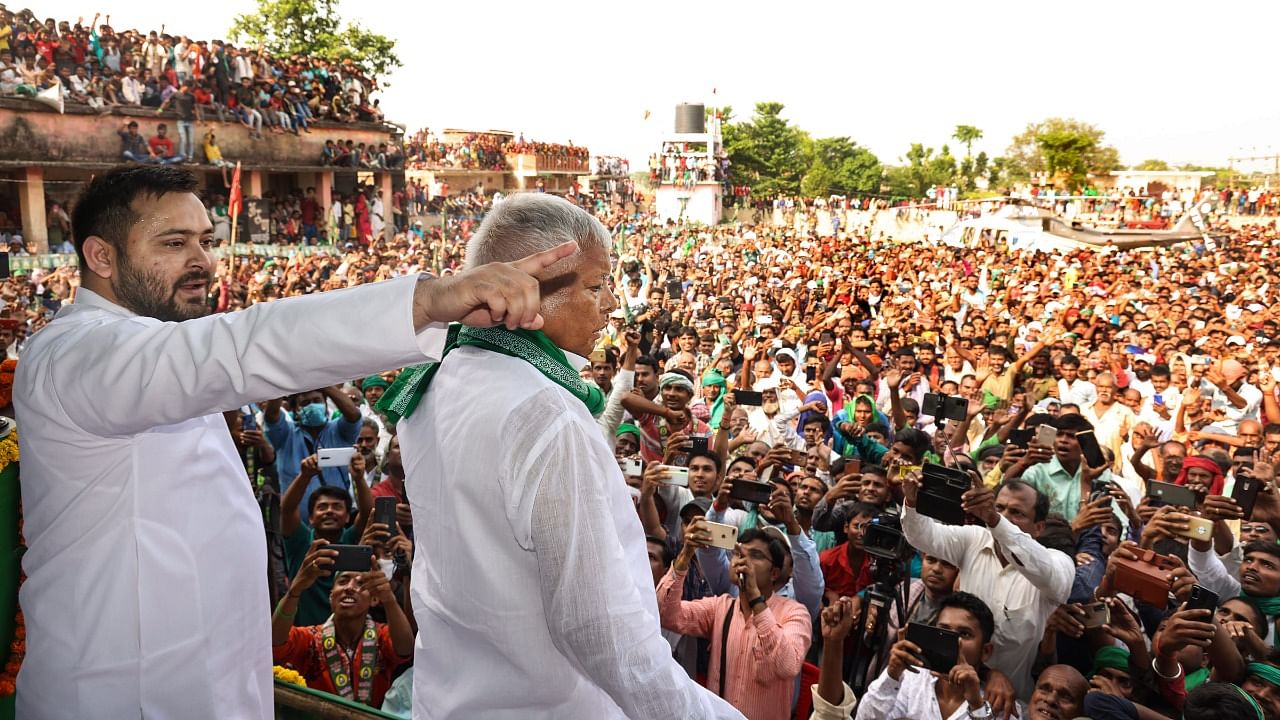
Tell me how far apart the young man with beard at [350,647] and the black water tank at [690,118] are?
158 ft

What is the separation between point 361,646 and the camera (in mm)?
3076

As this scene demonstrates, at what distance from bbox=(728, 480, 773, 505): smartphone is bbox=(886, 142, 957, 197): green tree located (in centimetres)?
5692

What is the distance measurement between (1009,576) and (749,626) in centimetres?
101

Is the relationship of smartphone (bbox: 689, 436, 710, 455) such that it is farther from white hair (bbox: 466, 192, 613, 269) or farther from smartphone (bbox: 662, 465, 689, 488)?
white hair (bbox: 466, 192, 613, 269)

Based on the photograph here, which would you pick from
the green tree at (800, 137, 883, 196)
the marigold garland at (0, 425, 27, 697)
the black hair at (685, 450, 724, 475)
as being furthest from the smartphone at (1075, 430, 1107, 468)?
the green tree at (800, 137, 883, 196)

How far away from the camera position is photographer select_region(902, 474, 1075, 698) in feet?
10.1

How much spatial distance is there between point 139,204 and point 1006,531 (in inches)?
105

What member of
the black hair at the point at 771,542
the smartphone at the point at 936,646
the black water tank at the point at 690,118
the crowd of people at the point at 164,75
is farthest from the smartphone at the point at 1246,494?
the black water tank at the point at 690,118

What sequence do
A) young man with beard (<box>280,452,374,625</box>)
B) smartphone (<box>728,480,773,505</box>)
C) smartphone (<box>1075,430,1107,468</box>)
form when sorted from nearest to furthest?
smartphone (<box>728,480,773,505</box>), young man with beard (<box>280,452,374,625</box>), smartphone (<box>1075,430,1107,468</box>)

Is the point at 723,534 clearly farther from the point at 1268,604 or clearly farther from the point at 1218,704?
the point at 1268,604

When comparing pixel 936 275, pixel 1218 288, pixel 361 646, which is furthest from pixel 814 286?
pixel 361 646

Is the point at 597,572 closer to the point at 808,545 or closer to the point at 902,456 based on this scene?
the point at 808,545

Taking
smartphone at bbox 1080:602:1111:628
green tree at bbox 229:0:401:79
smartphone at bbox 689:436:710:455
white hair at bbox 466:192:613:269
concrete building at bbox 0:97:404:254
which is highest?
green tree at bbox 229:0:401:79

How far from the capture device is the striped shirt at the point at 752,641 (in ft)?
9.77
